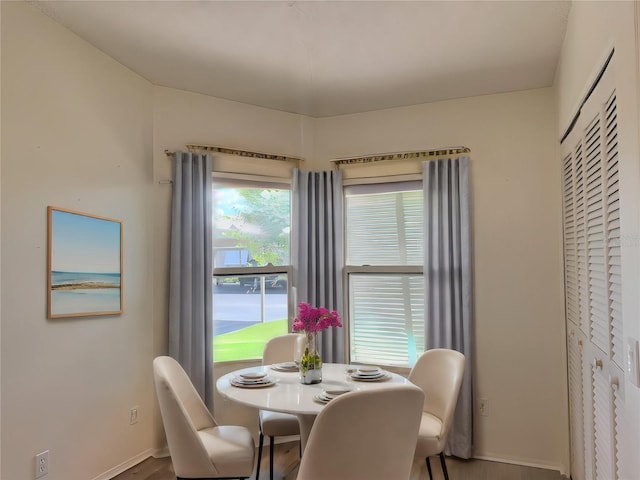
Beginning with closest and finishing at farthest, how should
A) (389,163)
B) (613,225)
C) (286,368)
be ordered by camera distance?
(613,225) < (286,368) < (389,163)

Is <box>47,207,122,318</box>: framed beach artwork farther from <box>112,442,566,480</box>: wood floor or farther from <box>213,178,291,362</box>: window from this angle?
<box>112,442,566,480</box>: wood floor

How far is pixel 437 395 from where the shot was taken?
113 inches

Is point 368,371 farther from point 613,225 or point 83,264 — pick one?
point 83,264

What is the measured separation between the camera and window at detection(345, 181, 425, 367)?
3789 mm

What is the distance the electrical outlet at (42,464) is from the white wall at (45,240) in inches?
1.4

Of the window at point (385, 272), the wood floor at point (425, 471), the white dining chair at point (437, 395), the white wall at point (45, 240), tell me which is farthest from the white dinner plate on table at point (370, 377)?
the white wall at point (45, 240)

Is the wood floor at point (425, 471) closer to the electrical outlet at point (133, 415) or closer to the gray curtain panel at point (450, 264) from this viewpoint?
the gray curtain panel at point (450, 264)

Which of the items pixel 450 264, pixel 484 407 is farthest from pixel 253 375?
pixel 484 407

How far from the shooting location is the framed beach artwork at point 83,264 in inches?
103

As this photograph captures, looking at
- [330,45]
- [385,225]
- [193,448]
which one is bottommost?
[193,448]

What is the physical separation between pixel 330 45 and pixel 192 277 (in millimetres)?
1818

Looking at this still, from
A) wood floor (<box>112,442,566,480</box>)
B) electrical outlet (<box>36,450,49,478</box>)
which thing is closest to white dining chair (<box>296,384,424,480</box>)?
wood floor (<box>112,442,566,480</box>)

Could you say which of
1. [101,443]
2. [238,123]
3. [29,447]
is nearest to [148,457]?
[101,443]

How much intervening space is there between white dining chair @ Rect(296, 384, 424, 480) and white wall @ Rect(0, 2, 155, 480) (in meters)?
1.51
